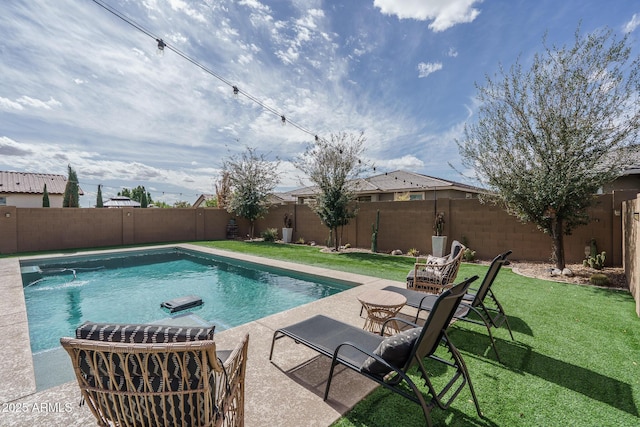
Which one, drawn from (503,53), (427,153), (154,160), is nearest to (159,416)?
(503,53)

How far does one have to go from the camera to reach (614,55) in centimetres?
648

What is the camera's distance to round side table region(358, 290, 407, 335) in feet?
11.5

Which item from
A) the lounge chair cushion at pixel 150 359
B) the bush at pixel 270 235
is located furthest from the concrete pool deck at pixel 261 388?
the bush at pixel 270 235

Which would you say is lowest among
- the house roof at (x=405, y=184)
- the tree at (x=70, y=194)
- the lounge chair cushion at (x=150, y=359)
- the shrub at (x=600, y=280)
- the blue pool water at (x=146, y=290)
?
the blue pool water at (x=146, y=290)

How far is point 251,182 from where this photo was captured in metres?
17.0

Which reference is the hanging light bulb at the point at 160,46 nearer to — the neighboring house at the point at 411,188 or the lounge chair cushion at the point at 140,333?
the lounge chair cushion at the point at 140,333

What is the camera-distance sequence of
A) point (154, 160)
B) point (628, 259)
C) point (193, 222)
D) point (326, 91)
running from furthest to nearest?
point (154, 160), point (193, 222), point (326, 91), point (628, 259)

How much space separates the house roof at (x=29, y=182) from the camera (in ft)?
70.6

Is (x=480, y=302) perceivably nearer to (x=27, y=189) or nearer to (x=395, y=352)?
(x=395, y=352)

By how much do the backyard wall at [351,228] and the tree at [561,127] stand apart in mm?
858

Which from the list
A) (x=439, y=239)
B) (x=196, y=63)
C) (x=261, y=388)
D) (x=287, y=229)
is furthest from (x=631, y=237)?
(x=287, y=229)

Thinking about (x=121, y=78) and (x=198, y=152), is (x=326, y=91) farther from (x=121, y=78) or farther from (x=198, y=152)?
(x=198, y=152)

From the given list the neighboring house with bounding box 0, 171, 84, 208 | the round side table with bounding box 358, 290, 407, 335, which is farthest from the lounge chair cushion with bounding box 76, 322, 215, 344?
the neighboring house with bounding box 0, 171, 84, 208

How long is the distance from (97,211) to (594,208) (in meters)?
19.1
